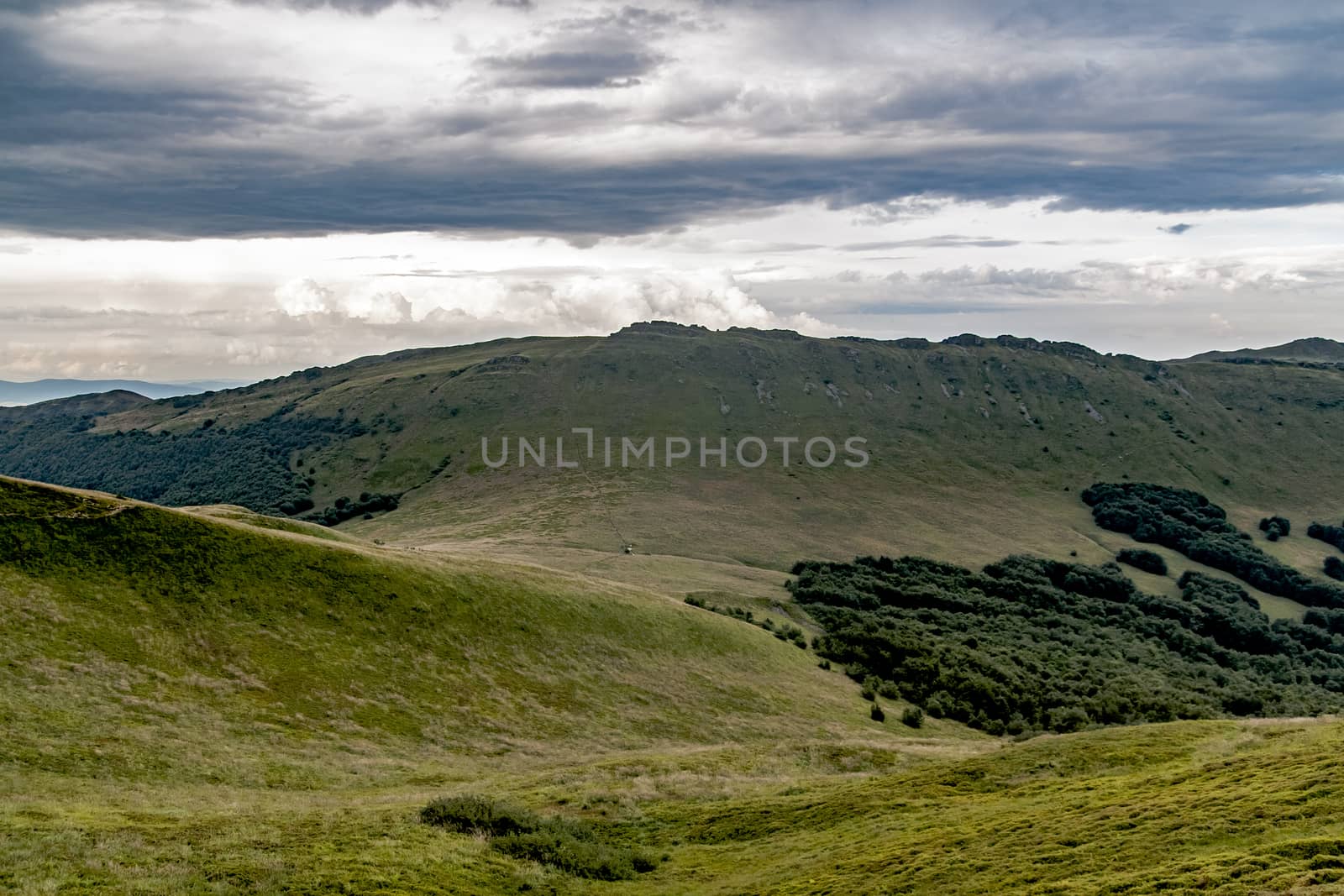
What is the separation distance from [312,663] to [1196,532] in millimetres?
149171

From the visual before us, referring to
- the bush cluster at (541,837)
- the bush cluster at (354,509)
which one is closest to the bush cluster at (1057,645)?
the bush cluster at (541,837)

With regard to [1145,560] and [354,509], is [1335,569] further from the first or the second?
[354,509]

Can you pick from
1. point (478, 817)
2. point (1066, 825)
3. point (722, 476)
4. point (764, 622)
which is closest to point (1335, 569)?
point (722, 476)

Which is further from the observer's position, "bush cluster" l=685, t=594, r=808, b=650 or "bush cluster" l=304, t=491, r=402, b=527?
"bush cluster" l=304, t=491, r=402, b=527

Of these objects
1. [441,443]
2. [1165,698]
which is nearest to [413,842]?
[1165,698]

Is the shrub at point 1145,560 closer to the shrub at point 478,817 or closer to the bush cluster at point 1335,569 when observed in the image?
the bush cluster at point 1335,569

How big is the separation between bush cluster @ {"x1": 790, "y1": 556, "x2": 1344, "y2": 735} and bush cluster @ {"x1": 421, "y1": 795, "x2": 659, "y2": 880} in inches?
1452

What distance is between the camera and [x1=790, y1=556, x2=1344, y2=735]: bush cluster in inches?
2414

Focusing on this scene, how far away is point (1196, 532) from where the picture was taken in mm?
144625

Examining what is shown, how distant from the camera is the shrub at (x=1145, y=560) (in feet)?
422

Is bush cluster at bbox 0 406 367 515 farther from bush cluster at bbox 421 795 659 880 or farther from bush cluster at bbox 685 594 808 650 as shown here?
bush cluster at bbox 421 795 659 880

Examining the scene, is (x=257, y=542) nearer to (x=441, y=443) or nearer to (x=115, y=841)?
(x=115, y=841)

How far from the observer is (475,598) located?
51656 mm

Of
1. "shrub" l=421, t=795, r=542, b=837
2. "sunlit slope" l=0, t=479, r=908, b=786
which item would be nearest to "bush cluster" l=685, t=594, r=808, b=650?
"sunlit slope" l=0, t=479, r=908, b=786
